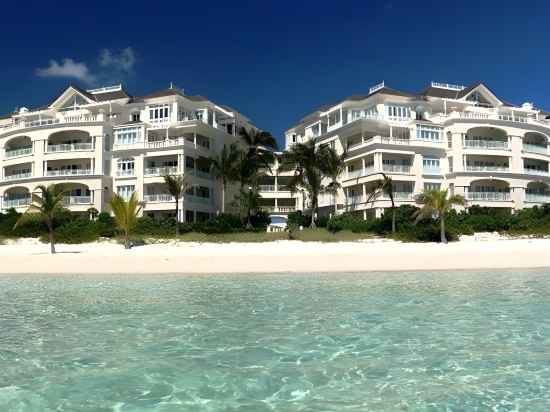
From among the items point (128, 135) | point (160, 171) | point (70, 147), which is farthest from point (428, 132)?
point (70, 147)

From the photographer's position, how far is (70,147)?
2009 inches

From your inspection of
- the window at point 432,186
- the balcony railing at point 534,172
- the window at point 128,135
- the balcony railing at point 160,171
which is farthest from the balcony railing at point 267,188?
the balcony railing at point 534,172

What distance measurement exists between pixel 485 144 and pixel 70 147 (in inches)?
1609

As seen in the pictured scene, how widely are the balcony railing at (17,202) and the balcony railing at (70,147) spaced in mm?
5206

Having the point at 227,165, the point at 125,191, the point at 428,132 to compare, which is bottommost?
the point at 125,191

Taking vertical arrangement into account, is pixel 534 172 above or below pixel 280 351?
above

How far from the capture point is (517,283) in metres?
17.9

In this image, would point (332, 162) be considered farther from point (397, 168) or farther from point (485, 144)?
point (485, 144)

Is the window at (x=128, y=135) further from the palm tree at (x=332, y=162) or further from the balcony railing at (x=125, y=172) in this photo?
the palm tree at (x=332, y=162)

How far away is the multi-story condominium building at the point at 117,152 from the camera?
49.5 metres

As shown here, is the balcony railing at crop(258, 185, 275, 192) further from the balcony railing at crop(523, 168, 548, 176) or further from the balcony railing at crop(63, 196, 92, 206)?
the balcony railing at crop(523, 168, 548, 176)

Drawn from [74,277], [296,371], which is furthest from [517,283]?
[74,277]

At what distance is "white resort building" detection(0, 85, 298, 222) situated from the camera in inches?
1949

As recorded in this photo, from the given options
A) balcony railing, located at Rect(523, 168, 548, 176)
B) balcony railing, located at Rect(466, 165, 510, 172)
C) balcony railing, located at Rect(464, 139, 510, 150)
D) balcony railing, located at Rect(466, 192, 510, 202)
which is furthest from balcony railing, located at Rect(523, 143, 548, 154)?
balcony railing, located at Rect(466, 192, 510, 202)
